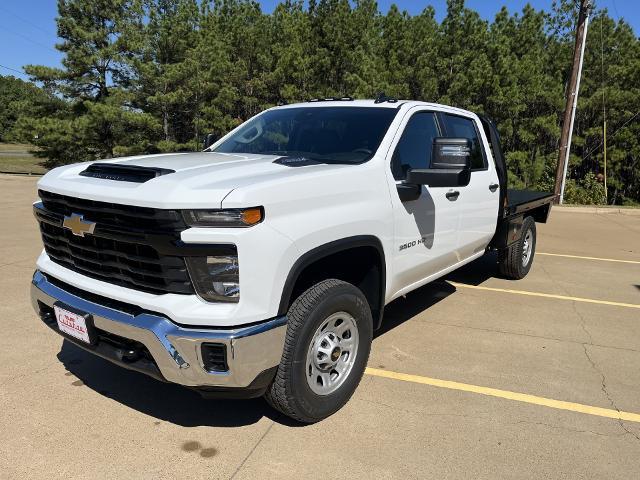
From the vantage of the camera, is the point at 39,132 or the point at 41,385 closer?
the point at 41,385

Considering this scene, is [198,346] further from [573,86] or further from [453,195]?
[573,86]

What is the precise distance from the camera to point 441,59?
66.1ft

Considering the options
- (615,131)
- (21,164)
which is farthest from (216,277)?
(21,164)

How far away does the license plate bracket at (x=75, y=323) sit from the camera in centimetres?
278

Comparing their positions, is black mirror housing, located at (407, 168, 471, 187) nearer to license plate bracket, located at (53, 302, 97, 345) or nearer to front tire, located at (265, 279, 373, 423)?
front tire, located at (265, 279, 373, 423)

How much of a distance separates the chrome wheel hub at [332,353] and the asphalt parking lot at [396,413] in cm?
25

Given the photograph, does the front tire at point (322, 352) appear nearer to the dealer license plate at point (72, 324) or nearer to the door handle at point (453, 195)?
the dealer license plate at point (72, 324)

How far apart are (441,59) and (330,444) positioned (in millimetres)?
19608

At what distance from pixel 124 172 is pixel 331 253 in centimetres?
122

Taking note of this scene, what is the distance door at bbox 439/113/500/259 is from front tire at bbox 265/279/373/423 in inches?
68.1

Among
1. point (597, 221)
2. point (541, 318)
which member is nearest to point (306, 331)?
point (541, 318)

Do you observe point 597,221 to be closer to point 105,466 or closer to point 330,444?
point 330,444

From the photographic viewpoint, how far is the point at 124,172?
2842mm

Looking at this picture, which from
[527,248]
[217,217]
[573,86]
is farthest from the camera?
[573,86]
